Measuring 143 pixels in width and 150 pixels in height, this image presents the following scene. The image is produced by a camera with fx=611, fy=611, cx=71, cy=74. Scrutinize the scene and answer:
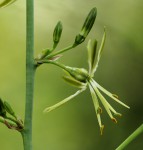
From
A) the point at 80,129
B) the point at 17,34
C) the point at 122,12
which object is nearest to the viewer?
the point at 17,34

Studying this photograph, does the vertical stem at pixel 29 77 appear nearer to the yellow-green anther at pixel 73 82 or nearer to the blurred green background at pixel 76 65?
the yellow-green anther at pixel 73 82

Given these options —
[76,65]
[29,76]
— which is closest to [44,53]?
[29,76]

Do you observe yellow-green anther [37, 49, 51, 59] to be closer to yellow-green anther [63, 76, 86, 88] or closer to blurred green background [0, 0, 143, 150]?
yellow-green anther [63, 76, 86, 88]

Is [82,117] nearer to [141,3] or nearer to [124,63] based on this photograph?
[124,63]

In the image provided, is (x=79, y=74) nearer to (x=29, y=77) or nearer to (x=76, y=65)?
(x=29, y=77)

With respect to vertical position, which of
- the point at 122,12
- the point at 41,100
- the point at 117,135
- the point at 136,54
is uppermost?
the point at 122,12

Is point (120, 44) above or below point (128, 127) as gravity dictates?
above

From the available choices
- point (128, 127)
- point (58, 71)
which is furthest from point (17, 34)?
point (128, 127)

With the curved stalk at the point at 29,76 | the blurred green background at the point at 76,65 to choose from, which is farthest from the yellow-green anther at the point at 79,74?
the blurred green background at the point at 76,65
